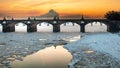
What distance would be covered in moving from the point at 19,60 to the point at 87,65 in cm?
1075

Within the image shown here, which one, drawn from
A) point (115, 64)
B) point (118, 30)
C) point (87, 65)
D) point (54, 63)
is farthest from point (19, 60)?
point (118, 30)

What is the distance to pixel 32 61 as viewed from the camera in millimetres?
40469

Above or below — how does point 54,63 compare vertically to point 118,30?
above

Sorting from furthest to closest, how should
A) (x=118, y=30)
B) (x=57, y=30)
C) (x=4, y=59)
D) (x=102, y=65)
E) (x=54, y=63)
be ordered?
1. (x=57, y=30)
2. (x=118, y=30)
3. (x=4, y=59)
4. (x=54, y=63)
5. (x=102, y=65)

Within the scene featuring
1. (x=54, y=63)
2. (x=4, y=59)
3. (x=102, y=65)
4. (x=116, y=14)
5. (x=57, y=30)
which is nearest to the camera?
(x=102, y=65)

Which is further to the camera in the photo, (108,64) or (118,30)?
(118,30)

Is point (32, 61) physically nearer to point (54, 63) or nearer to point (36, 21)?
point (54, 63)

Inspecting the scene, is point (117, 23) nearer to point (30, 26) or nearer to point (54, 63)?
point (30, 26)

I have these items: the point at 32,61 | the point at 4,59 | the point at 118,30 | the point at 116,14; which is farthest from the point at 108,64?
the point at 116,14

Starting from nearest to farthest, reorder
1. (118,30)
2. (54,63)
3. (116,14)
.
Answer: (54,63) → (118,30) → (116,14)

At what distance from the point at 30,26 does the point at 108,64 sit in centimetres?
9362

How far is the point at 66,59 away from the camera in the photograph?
1682 inches

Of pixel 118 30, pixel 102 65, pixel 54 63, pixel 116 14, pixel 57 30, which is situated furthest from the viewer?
pixel 116 14

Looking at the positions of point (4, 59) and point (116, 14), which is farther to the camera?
point (116, 14)
